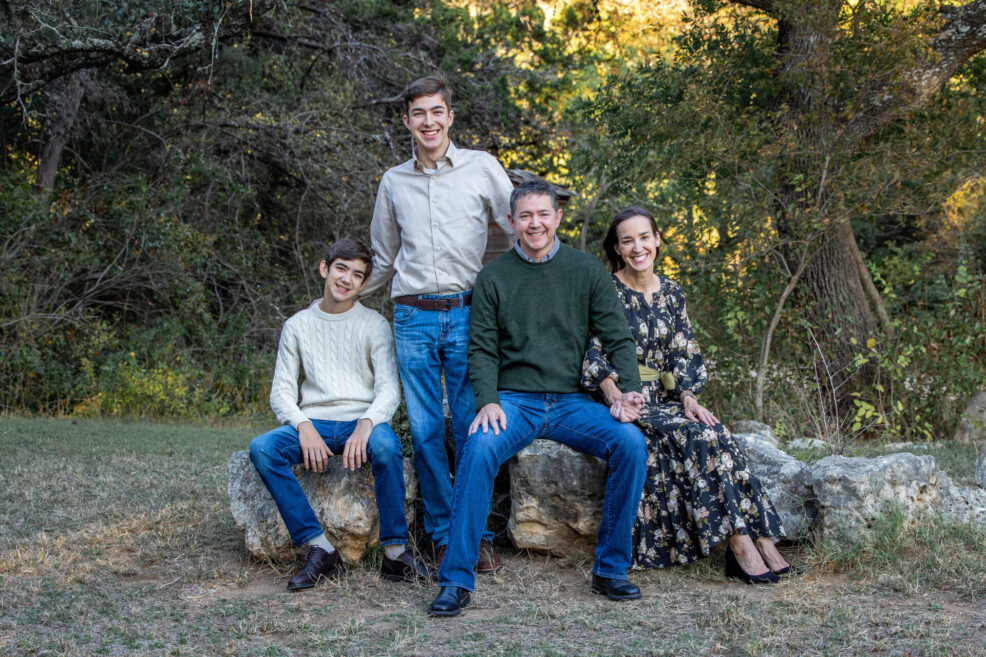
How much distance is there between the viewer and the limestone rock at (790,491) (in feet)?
13.0

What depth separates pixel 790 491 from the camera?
4031mm

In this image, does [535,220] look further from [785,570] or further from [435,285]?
[785,570]

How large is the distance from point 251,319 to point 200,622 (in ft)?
24.7

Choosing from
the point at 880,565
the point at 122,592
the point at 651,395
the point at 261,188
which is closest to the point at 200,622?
the point at 122,592

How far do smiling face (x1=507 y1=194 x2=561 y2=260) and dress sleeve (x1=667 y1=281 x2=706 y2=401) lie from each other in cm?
80

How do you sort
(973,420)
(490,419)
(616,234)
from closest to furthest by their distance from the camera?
(490,419) < (616,234) < (973,420)

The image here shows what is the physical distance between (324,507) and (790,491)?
7.02 feet

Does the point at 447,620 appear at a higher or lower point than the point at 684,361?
lower

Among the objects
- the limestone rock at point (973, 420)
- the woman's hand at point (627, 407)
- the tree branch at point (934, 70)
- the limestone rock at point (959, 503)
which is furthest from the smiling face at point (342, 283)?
the limestone rock at point (973, 420)

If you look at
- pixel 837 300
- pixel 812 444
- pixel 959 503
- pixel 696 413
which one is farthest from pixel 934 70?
pixel 696 413

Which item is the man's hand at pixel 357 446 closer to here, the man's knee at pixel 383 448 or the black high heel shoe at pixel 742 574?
the man's knee at pixel 383 448

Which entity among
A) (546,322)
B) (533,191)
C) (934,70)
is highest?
(934,70)

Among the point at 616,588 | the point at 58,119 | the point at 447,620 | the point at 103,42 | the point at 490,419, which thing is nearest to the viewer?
the point at 447,620

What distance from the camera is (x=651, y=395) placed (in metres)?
4.04
